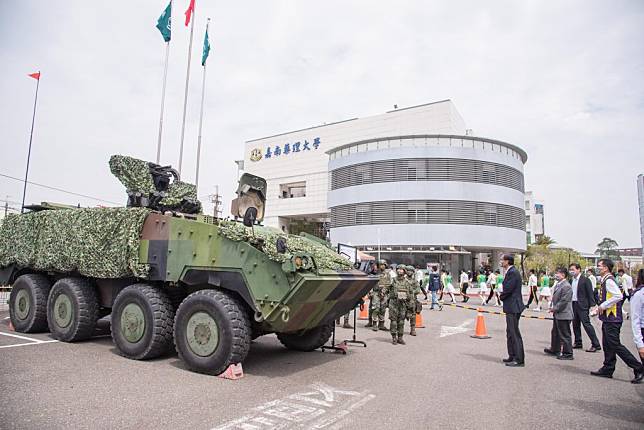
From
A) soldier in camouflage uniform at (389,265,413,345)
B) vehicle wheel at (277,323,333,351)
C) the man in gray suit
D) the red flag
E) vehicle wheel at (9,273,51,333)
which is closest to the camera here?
vehicle wheel at (277,323,333,351)

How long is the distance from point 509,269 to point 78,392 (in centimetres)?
650

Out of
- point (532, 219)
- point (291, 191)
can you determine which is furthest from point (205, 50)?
point (532, 219)

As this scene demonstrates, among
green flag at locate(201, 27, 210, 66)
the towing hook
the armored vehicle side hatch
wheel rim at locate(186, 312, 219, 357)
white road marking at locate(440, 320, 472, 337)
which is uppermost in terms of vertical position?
green flag at locate(201, 27, 210, 66)

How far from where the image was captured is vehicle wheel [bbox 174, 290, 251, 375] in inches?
237

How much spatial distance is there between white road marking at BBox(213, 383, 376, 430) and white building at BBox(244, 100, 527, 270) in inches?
1171

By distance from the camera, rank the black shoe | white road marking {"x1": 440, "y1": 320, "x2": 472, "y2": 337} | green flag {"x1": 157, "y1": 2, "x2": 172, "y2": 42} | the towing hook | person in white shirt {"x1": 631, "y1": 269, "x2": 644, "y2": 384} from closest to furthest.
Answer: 1. person in white shirt {"x1": 631, "y1": 269, "x2": 644, "y2": 384}
2. the towing hook
3. the black shoe
4. white road marking {"x1": 440, "y1": 320, "x2": 472, "y2": 337}
5. green flag {"x1": 157, "y1": 2, "x2": 172, "y2": 42}

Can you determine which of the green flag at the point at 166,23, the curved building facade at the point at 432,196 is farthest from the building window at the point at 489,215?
the green flag at the point at 166,23

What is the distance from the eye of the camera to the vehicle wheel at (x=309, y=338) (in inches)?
319

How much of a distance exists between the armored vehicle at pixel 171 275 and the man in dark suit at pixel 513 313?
2.23 meters

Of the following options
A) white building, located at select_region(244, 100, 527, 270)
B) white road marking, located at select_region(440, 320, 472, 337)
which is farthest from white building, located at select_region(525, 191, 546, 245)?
white road marking, located at select_region(440, 320, 472, 337)

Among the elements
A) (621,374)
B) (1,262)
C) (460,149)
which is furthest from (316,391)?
(460,149)

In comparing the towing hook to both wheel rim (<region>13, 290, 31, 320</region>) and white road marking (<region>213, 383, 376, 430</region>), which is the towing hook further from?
wheel rim (<region>13, 290, 31, 320</region>)

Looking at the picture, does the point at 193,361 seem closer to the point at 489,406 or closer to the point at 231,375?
the point at 231,375

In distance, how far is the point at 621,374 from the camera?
7.14 m
